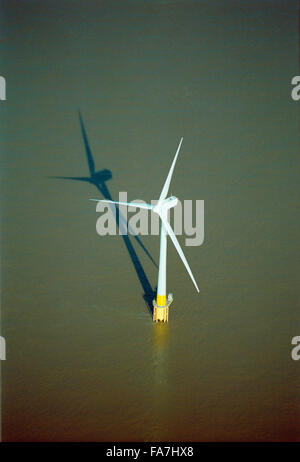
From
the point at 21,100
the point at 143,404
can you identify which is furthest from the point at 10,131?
the point at 143,404

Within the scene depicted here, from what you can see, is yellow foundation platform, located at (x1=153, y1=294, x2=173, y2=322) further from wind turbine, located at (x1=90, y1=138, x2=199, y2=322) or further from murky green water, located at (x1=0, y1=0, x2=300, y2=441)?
murky green water, located at (x1=0, y1=0, x2=300, y2=441)

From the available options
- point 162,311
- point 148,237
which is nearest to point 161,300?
point 162,311

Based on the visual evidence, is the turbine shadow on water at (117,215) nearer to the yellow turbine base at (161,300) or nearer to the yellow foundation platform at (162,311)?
the yellow foundation platform at (162,311)

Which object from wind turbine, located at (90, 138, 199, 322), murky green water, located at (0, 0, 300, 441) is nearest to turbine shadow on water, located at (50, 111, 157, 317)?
murky green water, located at (0, 0, 300, 441)

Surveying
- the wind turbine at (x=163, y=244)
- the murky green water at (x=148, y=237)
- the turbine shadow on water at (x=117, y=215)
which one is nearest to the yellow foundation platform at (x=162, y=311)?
the wind turbine at (x=163, y=244)

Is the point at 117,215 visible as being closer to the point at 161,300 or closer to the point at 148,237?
the point at 148,237
